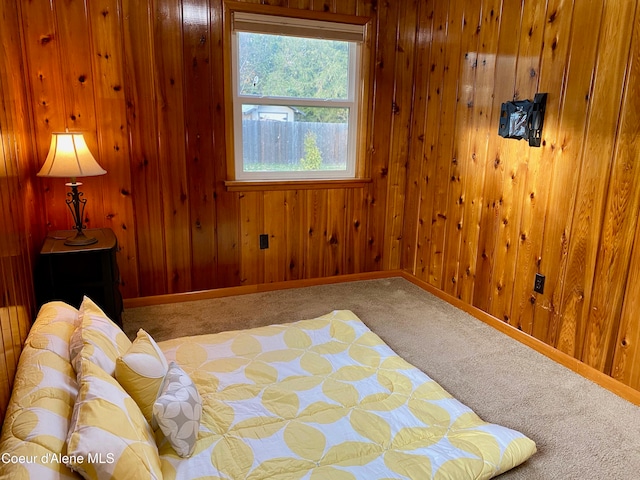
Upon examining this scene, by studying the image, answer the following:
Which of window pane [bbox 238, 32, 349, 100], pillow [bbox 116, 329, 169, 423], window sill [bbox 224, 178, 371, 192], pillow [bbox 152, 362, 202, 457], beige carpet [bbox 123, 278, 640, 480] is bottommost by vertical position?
beige carpet [bbox 123, 278, 640, 480]

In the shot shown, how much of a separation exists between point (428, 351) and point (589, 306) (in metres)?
0.90

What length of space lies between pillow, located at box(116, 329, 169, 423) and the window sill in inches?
79.2

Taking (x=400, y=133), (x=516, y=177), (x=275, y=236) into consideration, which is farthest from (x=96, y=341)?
(x=400, y=133)

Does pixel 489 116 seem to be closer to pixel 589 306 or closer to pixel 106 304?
pixel 589 306

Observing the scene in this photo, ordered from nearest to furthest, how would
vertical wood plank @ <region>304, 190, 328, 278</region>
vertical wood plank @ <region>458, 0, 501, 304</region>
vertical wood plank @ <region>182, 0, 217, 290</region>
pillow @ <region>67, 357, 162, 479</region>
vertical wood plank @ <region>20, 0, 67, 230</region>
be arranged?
pillow @ <region>67, 357, 162, 479</region> → vertical wood plank @ <region>20, 0, 67, 230</region> → vertical wood plank @ <region>458, 0, 501, 304</region> → vertical wood plank @ <region>182, 0, 217, 290</region> → vertical wood plank @ <region>304, 190, 328, 278</region>

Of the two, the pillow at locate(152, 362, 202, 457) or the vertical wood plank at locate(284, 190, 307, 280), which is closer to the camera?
the pillow at locate(152, 362, 202, 457)

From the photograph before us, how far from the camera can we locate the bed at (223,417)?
113 centimetres

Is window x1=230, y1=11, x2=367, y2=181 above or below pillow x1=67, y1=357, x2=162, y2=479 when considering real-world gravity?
above

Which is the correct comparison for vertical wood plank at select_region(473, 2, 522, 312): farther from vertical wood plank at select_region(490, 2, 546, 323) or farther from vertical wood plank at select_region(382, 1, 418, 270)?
vertical wood plank at select_region(382, 1, 418, 270)

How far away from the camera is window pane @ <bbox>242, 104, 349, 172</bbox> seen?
3541 mm

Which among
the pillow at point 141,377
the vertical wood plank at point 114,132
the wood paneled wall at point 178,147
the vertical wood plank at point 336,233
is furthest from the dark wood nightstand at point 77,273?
the vertical wood plank at point 336,233

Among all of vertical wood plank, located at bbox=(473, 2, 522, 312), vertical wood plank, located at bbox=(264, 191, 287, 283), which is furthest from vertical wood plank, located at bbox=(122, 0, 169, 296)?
vertical wood plank, located at bbox=(473, 2, 522, 312)

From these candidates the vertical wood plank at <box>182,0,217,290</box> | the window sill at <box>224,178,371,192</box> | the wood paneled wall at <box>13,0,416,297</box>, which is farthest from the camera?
the window sill at <box>224,178,371,192</box>

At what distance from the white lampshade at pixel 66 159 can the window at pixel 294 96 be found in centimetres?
110
